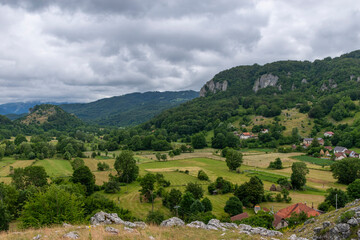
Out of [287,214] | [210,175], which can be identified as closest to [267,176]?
[210,175]

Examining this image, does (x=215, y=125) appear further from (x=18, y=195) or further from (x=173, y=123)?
(x=18, y=195)

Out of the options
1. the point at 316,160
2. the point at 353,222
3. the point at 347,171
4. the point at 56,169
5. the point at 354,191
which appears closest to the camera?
the point at 353,222

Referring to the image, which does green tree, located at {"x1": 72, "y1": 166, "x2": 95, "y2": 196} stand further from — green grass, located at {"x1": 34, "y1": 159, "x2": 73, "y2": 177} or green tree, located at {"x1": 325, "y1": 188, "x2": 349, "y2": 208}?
green tree, located at {"x1": 325, "y1": 188, "x2": 349, "y2": 208}

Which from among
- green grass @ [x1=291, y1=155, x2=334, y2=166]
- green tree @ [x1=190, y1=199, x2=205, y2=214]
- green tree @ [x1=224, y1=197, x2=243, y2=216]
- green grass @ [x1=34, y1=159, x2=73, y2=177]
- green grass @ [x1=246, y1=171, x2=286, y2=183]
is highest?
green tree @ [x1=190, y1=199, x2=205, y2=214]

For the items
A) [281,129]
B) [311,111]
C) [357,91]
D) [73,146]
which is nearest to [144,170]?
[73,146]

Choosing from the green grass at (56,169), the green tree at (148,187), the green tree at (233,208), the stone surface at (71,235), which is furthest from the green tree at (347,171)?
the green grass at (56,169)

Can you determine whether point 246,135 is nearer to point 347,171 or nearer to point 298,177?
point 347,171

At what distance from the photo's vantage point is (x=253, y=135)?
127625 millimetres

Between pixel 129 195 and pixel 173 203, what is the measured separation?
39.5ft

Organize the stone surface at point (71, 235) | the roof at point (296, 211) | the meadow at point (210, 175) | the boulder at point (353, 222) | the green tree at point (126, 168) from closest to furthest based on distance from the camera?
the boulder at point (353, 222) → the stone surface at point (71, 235) → the roof at point (296, 211) → the meadow at point (210, 175) → the green tree at point (126, 168)

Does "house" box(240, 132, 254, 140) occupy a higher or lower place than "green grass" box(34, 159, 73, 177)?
higher

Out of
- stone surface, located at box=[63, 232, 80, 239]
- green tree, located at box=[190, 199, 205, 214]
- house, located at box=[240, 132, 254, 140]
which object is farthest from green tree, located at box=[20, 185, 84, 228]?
house, located at box=[240, 132, 254, 140]

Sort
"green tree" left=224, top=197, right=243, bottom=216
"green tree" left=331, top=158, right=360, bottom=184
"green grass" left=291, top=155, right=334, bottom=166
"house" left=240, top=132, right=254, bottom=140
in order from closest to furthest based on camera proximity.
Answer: "green tree" left=224, top=197, right=243, bottom=216 < "green tree" left=331, top=158, right=360, bottom=184 < "green grass" left=291, top=155, right=334, bottom=166 < "house" left=240, top=132, right=254, bottom=140

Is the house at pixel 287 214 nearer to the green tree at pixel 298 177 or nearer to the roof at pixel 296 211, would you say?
the roof at pixel 296 211
